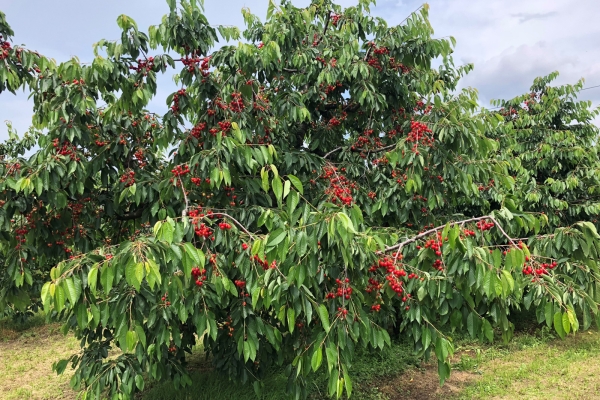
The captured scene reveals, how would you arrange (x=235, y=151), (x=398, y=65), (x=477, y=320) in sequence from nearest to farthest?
1. (x=477, y=320)
2. (x=235, y=151)
3. (x=398, y=65)

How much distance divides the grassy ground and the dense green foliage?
1.15m

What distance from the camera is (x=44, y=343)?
7180mm

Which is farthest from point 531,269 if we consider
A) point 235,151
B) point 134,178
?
point 134,178

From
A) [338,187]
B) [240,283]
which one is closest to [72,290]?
[240,283]

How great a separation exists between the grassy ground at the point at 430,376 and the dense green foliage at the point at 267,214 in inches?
45.1

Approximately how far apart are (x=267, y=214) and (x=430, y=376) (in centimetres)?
385

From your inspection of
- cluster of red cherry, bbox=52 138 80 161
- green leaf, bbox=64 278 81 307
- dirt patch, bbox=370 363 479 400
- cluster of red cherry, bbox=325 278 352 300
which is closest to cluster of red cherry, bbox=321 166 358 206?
cluster of red cherry, bbox=325 278 352 300

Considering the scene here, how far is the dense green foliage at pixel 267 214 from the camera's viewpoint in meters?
2.04

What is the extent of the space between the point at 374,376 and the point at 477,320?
121 inches

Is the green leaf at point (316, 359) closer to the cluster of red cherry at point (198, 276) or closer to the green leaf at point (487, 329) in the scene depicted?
the cluster of red cherry at point (198, 276)

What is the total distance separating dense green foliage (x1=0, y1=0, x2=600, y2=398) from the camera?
2.04 meters

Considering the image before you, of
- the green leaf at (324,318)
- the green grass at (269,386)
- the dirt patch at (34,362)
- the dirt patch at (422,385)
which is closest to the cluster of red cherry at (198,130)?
the green leaf at (324,318)

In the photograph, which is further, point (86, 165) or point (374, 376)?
point (374, 376)

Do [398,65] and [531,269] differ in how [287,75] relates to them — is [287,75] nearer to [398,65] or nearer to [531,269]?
[398,65]
